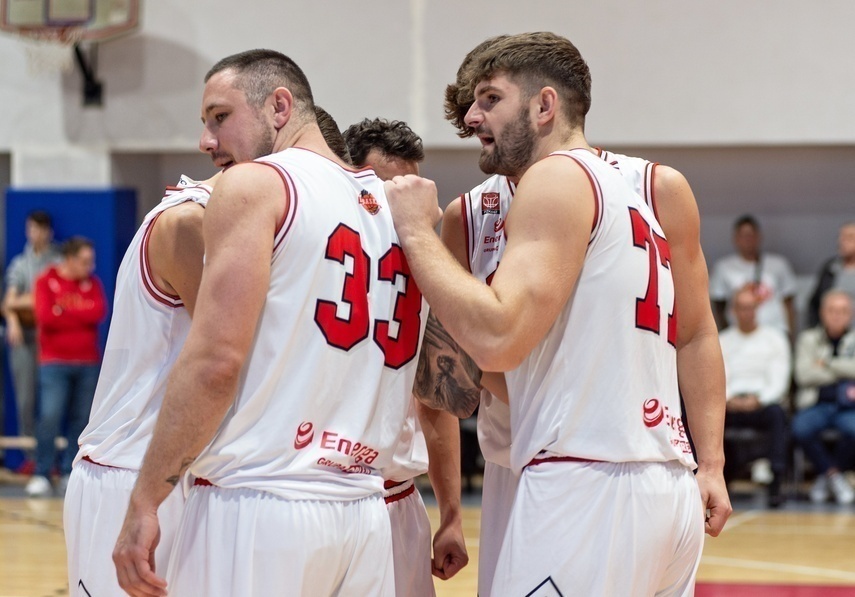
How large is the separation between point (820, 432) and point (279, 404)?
7.81 m

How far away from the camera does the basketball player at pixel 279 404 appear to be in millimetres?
2422

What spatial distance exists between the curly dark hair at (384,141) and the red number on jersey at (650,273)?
1.26m

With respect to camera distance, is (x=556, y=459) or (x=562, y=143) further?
(x=562, y=143)

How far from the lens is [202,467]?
2.52 metres

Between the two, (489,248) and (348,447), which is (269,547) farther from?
(489,248)

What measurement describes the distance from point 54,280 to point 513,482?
8089mm

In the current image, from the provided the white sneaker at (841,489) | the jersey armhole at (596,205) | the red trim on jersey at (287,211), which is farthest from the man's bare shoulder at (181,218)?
the white sneaker at (841,489)

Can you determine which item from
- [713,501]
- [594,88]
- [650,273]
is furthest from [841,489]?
[650,273]

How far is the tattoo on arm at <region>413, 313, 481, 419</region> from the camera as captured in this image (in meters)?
3.15

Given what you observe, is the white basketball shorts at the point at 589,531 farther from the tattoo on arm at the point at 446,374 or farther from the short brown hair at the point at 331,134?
the short brown hair at the point at 331,134

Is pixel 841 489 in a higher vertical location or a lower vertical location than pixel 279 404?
lower

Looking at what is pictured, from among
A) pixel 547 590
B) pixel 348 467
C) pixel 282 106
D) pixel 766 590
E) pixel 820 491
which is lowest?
pixel 820 491

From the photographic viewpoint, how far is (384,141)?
378 centimetres

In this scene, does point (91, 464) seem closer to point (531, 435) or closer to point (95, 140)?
point (531, 435)
